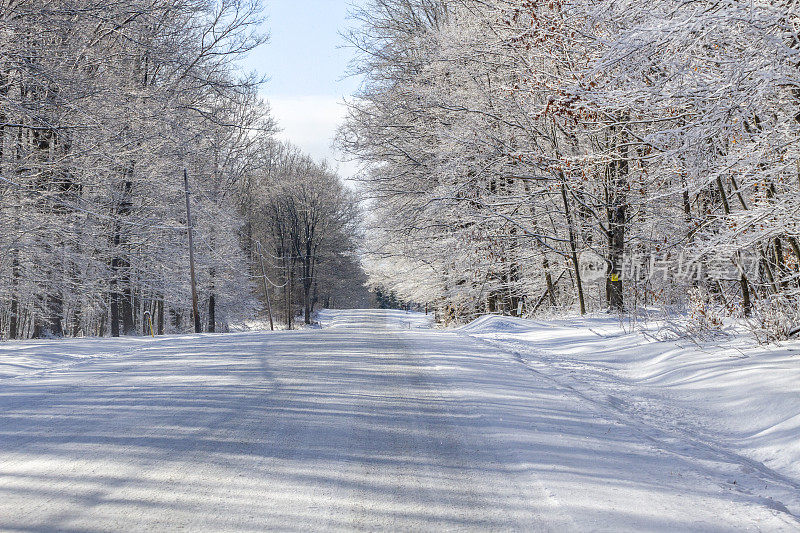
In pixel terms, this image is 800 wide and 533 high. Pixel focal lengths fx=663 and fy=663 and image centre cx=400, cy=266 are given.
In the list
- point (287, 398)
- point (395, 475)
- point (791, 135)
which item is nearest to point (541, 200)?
point (791, 135)

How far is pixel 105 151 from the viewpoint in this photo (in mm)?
19578

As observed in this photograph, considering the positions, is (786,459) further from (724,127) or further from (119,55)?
(119,55)

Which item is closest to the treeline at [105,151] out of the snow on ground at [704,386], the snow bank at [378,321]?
the snow bank at [378,321]

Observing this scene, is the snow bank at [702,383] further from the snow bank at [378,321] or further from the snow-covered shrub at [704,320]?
the snow bank at [378,321]

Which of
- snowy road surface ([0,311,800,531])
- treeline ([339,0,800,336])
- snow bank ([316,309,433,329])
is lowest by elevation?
snowy road surface ([0,311,800,531])

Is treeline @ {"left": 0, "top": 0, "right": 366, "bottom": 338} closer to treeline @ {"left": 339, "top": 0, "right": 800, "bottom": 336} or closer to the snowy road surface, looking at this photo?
treeline @ {"left": 339, "top": 0, "right": 800, "bottom": 336}

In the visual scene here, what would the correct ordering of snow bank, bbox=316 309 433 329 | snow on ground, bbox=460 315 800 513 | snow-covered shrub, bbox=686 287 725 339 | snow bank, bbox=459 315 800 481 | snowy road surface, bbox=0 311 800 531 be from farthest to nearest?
snow bank, bbox=316 309 433 329
snow-covered shrub, bbox=686 287 725 339
snow bank, bbox=459 315 800 481
snow on ground, bbox=460 315 800 513
snowy road surface, bbox=0 311 800 531

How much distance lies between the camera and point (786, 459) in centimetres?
472

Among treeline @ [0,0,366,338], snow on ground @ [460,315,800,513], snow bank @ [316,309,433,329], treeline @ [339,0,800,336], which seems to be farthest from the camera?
snow bank @ [316,309,433,329]

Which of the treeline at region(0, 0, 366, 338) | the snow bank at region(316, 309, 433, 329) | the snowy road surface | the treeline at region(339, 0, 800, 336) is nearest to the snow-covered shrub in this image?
the treeline at region(339, 0, 800, 336)

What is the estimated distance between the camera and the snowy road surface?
3520mm

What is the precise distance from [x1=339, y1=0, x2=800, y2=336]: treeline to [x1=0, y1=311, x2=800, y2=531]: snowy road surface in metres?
3.29

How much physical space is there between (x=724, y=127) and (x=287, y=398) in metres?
5.34

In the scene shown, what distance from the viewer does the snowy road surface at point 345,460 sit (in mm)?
3520
